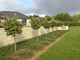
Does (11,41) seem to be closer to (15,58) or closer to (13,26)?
(13,26)

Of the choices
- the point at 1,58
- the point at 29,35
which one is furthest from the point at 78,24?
the point at 1,58

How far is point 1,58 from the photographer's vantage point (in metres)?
6.14

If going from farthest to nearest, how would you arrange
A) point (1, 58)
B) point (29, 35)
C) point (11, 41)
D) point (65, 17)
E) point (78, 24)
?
point (65, 17), point (78, 24), point (29, 35), point (11, 41), point (1, 58)

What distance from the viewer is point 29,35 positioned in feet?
48.2

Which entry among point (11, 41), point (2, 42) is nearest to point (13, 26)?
point (2, 42)

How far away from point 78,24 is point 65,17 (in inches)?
891

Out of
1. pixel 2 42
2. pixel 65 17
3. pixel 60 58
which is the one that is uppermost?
pixel 65 17

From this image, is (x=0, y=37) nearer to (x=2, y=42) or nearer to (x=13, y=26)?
(x=2, y=42)

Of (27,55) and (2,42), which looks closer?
(27,55)

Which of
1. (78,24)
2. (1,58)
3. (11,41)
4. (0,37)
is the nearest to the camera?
(1,58)

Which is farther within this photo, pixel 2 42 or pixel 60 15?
pixel 60 15

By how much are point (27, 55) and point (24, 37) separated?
6580mm

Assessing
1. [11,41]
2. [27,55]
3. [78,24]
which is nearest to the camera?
[27,55]

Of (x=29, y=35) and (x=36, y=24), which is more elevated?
(x=36, y=24)
